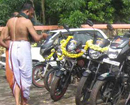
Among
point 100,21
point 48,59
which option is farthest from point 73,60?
point 100,21

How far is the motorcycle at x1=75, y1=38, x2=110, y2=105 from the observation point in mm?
5516

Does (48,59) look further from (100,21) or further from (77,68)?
(100,21)

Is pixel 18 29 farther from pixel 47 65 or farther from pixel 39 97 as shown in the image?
pixel 47 65

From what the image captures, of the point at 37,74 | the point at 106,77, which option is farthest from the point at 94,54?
the point at 37,74

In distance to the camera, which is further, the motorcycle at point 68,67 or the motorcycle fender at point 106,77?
the motorcycle at point 68,67

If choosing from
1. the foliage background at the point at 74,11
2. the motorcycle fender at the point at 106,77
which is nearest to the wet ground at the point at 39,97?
the motorcycle fender at the point at 106,77

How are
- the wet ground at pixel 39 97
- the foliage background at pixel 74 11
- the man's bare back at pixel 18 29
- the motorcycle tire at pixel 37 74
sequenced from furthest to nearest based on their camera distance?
1. the foliage background at pixel 74 11
2. the motorcycle tire at pixel 37 74
3. the wet ground at pixel 39 97
4. the man's bare back at pixel 18 29

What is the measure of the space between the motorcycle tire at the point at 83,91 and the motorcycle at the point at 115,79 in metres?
0.40

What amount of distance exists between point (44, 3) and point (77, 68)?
8004 millimetres

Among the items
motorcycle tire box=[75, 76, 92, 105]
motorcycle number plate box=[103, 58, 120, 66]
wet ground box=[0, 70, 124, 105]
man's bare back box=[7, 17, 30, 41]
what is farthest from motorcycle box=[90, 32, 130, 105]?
man's bare back box=[7, 17, 30, 41]

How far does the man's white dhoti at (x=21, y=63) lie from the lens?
16.2 feet

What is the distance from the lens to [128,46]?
5172 mm

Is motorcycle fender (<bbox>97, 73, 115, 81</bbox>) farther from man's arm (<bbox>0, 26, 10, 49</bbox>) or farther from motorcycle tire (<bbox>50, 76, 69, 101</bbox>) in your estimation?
man's arm (<bbox>0, 26, 10, 49</bbox>)

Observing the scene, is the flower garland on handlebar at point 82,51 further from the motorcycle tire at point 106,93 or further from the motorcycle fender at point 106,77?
the motorcycle tire at point 106,93
